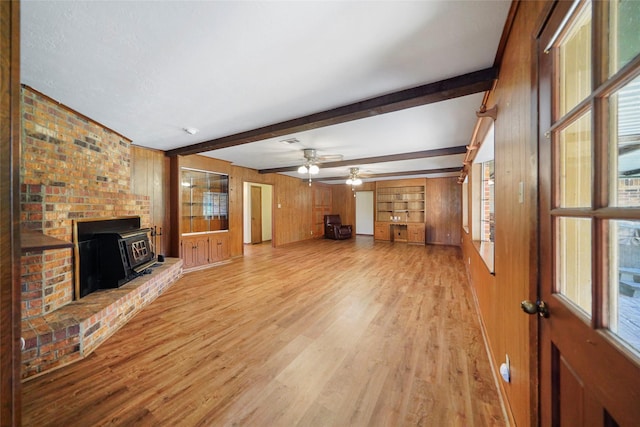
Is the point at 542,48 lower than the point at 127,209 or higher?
higher

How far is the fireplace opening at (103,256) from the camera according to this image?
2.59 metres

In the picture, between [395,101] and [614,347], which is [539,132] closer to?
[614,347]

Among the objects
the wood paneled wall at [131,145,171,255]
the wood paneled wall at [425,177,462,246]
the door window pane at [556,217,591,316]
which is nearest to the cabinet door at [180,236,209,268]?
the wood paneled wall at [131,145,171,255]

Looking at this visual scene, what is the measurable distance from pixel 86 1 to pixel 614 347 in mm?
2628

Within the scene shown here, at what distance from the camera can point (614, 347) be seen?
1.86 ft

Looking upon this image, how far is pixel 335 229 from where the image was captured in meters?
8.98

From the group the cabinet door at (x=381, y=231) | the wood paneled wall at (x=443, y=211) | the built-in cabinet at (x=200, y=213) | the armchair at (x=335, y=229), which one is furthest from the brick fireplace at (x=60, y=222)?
the wood paneled wall at (x=443, y=211)

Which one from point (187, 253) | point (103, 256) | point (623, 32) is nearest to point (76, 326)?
point (103, 256)

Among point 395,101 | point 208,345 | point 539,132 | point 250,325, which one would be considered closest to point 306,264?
point 250,325

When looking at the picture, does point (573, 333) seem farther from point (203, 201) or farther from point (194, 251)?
point (203, 201)

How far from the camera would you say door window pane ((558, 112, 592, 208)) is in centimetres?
72

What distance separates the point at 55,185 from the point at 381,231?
27.4 feet

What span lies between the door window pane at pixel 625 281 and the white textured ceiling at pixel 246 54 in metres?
1.41

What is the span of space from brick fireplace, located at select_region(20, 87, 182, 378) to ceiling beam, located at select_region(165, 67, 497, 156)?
5.96 ft
